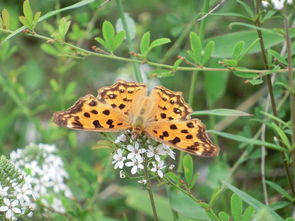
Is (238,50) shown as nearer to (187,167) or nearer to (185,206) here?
(187,167)

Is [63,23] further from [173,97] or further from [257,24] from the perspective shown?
[257,24]

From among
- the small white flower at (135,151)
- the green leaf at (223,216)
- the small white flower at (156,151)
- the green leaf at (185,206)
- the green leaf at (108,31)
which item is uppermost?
the green leaf at (108,31)

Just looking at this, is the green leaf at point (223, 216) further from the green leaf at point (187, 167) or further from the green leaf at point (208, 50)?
the green leaf at point (208, 50)

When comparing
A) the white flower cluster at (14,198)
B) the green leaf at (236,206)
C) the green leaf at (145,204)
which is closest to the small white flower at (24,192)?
the white flower cluster at (14,198)

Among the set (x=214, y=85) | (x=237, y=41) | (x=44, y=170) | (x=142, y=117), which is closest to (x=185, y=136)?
(x=142, y=117)

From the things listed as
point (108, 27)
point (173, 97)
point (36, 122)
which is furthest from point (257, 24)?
point (36, 122)

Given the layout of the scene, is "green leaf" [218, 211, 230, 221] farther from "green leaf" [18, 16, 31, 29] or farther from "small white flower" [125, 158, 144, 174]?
"green leaf" [18, 16, 31, 29]
